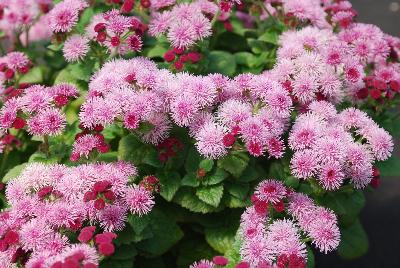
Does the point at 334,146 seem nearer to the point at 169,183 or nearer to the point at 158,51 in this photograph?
the point at 169,183

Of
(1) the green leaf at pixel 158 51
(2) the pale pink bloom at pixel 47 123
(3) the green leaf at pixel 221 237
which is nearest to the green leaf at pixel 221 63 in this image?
(1) the green leaf at pixel 158 51

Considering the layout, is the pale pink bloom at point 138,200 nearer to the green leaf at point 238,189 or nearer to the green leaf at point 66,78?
the green leaf at point 238,189

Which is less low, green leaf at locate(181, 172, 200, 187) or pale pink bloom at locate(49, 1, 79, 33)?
pale pink bloom at locate(49, 1, 79, 33)

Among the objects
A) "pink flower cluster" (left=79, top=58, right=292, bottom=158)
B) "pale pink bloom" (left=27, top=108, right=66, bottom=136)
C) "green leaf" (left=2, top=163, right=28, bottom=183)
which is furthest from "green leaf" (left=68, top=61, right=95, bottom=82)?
"green leaf" (left=2, top=163, right=28, bottom=183)

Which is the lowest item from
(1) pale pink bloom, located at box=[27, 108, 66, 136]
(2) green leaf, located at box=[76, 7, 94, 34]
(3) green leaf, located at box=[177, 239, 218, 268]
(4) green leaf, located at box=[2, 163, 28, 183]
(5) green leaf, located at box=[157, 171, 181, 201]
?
(3) green leaf, located at box=[177, 239, 218, 268]

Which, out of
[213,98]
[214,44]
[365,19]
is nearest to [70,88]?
[213,98]

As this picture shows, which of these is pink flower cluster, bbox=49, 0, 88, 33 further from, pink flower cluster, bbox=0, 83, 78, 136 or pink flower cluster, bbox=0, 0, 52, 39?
pink flower cluster, bbox=0, 0, 52, 39
